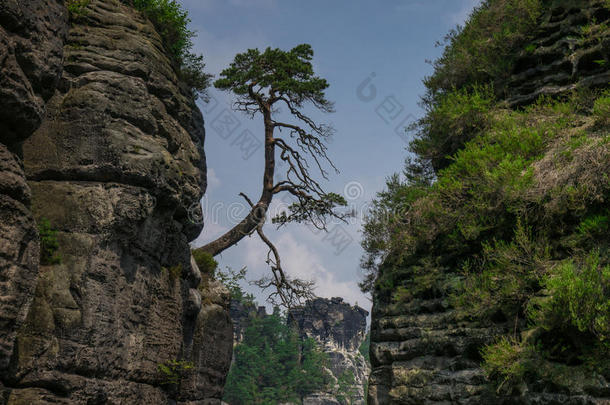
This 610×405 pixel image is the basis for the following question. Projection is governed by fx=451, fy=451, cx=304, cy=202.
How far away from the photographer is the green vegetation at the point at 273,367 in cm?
5012

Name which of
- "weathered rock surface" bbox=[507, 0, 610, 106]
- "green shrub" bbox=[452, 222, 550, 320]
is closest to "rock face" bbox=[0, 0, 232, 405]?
"green shrub" bbox=[452, 222, 550, 320]

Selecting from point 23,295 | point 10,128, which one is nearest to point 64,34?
point 10,128

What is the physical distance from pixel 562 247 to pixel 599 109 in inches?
115

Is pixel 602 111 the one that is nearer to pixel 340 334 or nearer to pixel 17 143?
pixel 17 143

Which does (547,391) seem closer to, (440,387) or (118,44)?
(440,387)

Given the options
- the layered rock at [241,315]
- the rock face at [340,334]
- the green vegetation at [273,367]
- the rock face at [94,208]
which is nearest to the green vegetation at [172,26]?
the rock face at [94,208]

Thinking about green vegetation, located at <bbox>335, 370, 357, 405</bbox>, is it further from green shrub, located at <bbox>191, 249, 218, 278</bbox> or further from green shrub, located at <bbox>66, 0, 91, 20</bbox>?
green shrub, located at <bbox>66, 0, 91, 20</bbox>

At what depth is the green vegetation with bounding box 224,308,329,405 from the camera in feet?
164

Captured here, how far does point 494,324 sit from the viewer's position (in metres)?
7.32

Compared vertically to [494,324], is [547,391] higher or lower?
lower

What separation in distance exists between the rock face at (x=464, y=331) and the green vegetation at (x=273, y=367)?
44478 mm

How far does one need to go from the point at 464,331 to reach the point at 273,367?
4977cm

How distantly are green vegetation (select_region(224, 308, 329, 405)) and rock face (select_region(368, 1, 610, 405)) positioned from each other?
44478 millimetres

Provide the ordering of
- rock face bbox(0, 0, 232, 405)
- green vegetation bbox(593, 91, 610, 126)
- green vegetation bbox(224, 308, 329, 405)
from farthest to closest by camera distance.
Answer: green vegetation bbox(224, 308, 329, 405) → green vegetation bbox(593, 91, 610, 126) → rock face bbox(0, 0, 232, 405)
